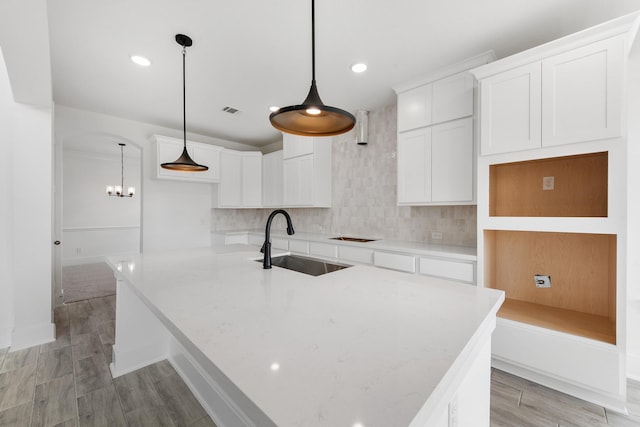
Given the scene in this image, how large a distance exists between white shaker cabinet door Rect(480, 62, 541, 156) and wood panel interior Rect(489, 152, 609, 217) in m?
0.29

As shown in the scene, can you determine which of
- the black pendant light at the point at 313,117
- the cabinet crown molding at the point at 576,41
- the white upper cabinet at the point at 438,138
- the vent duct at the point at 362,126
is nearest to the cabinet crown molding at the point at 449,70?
the white upper cabinet at the point at 438,138


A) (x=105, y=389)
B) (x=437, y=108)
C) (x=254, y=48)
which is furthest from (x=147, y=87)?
(x=437, y=108)

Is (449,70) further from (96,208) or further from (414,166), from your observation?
(96,208)

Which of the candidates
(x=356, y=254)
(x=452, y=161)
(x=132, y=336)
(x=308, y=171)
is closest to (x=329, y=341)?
(x=132, y=336)

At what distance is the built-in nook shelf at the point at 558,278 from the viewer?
1.95 meters

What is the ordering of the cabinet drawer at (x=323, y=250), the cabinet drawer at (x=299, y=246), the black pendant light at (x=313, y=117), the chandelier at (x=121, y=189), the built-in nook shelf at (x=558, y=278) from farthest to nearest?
1. the chandelier at (x=121, y=189)
2. the cabinet drawer at (x=299, y=246)
3. the cabinet drawer at (x=323, y=250)
4. the built-in nook shelf at (x=558, y=278)
5. the black pendant light at (x=313, y=117)

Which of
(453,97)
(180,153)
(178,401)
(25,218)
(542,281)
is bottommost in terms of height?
(178,401)

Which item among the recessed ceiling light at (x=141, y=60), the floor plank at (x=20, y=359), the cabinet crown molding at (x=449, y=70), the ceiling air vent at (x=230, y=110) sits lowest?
the floor plank at (x=20, y=359)

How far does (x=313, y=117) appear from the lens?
1.52 metres

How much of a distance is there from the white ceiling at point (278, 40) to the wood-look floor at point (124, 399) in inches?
103

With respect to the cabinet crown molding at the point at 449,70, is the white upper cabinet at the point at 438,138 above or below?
below

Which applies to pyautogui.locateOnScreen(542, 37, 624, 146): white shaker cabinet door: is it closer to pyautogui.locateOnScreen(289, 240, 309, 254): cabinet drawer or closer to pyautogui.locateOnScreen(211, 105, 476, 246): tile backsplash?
pyautogui.locateOnScreen(211, 105, 476, 246): tile backsplash

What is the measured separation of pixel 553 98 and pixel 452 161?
83cm

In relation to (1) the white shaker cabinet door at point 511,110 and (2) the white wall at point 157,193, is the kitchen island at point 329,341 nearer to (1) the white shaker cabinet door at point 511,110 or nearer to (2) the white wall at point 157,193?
(1) the white shaker cabinet door at point 511,110
